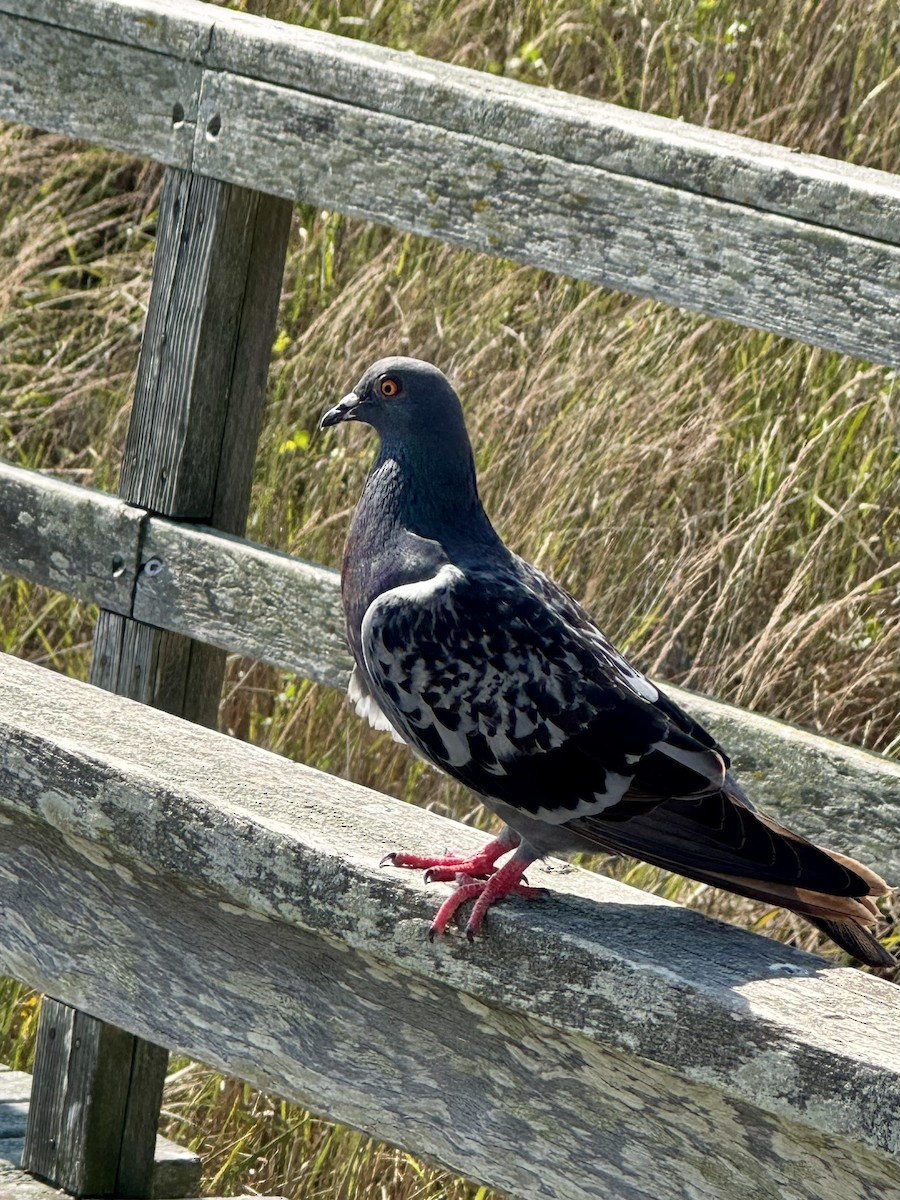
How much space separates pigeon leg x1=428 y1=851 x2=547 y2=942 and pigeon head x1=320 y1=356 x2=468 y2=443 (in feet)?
2.33

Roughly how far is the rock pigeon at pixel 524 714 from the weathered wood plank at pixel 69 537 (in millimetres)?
518

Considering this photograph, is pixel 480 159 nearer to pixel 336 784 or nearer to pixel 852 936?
pixel 336 784

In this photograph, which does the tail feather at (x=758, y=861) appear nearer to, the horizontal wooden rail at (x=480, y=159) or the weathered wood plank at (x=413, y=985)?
the weathered wood plank at (x=413, y=985)

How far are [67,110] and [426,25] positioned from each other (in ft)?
8.71

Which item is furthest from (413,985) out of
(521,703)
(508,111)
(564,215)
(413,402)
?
(508,111)

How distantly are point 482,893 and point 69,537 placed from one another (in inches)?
52.1

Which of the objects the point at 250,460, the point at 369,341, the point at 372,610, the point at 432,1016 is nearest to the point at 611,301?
the point at 369,341

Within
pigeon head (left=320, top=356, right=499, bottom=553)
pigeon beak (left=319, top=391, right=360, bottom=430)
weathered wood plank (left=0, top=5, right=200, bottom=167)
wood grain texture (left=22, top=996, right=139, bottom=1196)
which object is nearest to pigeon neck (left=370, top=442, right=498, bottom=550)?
pigeon head (left=320, top=356, right=499, bottom=553)

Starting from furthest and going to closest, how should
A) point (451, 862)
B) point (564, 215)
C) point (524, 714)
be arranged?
point (564, 215) → point (524, 714) → point (451, 862)

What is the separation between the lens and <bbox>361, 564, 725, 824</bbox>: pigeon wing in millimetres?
A: 2023

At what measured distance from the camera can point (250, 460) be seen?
9.06ft

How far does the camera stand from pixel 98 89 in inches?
106

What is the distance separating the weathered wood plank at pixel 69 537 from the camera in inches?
107

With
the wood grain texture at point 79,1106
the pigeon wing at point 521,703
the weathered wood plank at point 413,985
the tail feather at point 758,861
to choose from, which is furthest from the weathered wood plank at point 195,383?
the tail feather at point 758,861
